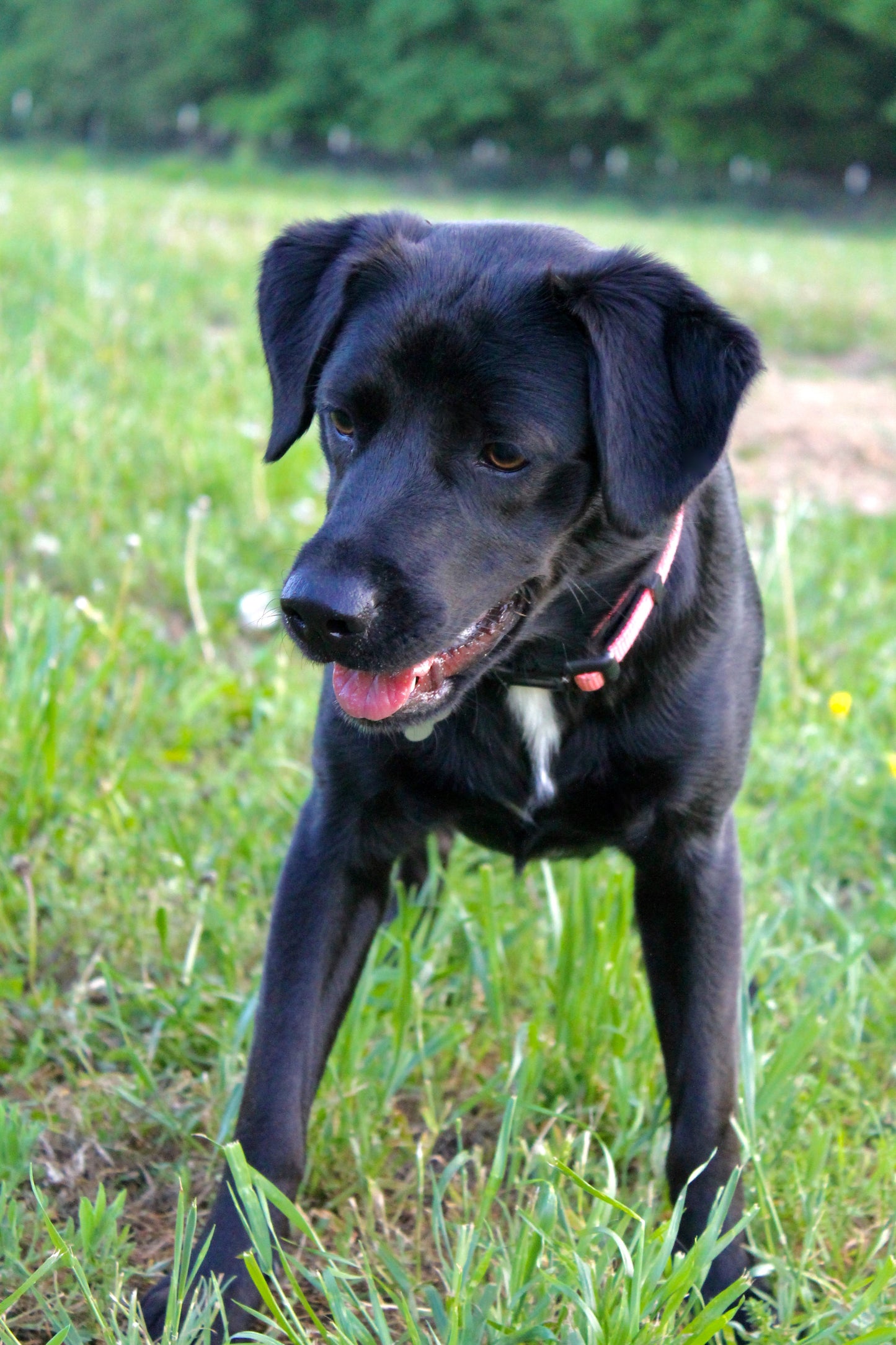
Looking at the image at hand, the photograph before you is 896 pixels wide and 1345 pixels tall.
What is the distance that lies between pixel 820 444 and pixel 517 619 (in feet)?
14.3

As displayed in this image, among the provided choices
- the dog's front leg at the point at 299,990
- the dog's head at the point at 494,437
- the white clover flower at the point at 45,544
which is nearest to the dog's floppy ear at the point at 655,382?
the dog's head at the point at 494,437

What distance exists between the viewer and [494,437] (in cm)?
193

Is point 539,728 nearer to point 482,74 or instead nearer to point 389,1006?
point 389,1006

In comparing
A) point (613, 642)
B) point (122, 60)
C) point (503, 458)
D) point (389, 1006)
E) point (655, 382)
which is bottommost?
point (389, 1006)

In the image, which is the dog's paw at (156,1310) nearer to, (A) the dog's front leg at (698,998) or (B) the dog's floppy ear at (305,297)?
(A) the dog's front leg at (698,998)

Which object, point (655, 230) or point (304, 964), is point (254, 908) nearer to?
point (304, 964)

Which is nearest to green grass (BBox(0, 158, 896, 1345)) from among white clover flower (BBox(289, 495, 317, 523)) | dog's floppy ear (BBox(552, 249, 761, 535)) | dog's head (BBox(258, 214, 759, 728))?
white clover flower (BBox(289, 495, 317, 523))

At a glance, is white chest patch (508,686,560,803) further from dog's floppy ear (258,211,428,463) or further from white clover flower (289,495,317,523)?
white clover flower (289,495,317,523)

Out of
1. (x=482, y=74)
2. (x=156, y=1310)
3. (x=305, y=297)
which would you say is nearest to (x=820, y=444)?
(x=305, y=297)

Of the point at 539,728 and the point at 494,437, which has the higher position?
the point at 494,437

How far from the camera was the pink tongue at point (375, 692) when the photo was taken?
192 centimetres

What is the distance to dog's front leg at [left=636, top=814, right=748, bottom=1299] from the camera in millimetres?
2035

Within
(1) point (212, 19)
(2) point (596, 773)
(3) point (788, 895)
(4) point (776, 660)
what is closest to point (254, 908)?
(2) point (596, 773)

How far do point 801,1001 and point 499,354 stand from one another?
53.3 inches
